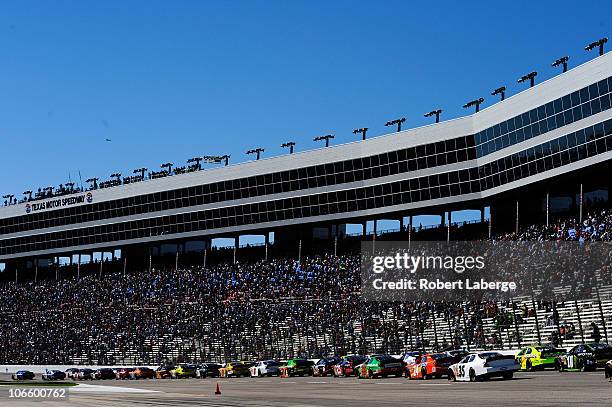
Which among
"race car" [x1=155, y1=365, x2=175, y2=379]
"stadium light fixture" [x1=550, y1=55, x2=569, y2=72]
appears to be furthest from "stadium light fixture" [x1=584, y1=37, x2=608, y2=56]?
"race car" [x1=155, y1=365, x2=175, y2=379]

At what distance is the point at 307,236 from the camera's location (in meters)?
99.1

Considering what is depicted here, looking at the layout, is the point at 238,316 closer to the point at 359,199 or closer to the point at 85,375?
the point at 85,375

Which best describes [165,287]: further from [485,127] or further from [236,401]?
[236,401]

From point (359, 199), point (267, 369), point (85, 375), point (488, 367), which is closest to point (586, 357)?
point (488, 367)

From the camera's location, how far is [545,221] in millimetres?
78562

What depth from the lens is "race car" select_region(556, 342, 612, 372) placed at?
39781mm

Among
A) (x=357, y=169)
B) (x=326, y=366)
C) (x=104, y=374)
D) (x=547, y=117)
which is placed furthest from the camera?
(x=357, y=169)

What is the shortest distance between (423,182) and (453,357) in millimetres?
37799

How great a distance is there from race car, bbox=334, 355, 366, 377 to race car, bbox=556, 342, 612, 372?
14.3 m

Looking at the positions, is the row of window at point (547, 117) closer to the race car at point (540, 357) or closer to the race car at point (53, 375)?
the race car at point (540, 357)

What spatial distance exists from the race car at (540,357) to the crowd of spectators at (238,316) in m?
6.05

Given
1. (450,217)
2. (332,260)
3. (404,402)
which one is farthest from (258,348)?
(404,402)

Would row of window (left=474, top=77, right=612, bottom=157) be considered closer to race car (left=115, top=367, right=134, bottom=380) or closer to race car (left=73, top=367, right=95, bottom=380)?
race car (left=115, top=367, right=134, bottom=380)

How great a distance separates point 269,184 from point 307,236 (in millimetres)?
7223
